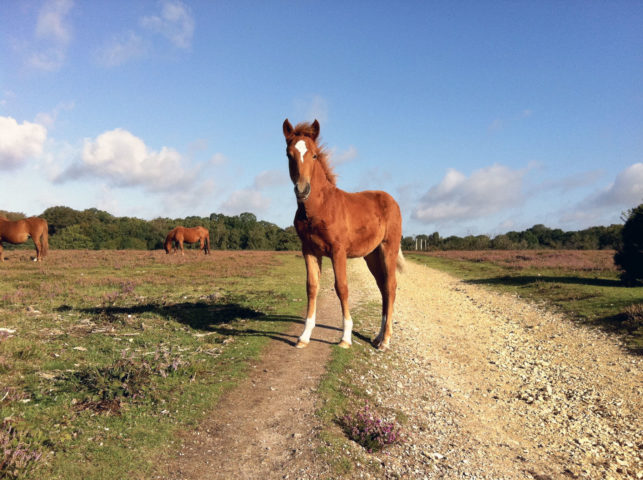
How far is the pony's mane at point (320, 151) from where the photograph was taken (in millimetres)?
6633

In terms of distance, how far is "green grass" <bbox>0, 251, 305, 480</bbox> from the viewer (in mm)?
3738

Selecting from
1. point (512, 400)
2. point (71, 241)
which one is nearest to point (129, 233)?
point (71, 241)

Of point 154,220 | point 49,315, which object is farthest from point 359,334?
point 154,220

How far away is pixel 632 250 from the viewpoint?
17.4 meters

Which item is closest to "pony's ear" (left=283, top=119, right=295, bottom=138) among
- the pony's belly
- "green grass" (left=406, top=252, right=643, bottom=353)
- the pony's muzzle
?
the pony's muzzle

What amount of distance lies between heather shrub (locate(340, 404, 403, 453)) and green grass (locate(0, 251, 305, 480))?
1992 mm

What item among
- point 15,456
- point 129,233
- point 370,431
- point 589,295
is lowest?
point 370,431

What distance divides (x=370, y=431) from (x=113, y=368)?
3.93 meters

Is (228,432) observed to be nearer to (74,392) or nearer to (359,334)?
(74,392)

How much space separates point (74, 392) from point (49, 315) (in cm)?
576

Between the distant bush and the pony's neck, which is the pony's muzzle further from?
the distant bush

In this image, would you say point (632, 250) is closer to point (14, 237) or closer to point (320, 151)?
point (320, 151)

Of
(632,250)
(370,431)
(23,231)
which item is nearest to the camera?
(370,431)

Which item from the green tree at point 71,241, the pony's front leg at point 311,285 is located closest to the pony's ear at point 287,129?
the pony's front leg at point 311,285
